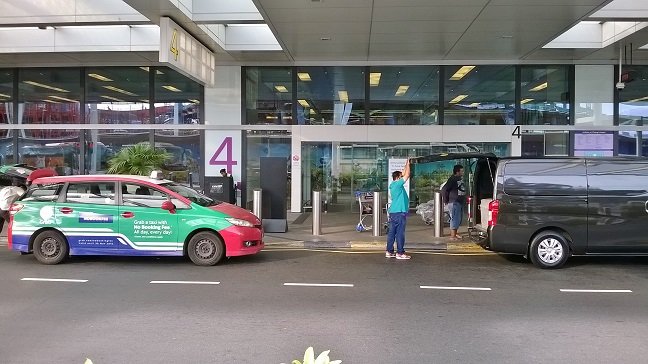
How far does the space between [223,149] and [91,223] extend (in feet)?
30.6

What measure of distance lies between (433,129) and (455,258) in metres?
8.39

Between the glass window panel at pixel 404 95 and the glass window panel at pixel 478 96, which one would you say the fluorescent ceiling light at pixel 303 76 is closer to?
the glass window panel at pixel 404 95

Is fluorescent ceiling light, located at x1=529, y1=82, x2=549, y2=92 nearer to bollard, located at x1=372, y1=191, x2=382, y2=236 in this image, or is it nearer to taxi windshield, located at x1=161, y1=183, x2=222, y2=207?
bollard, located at x1=372, y1=191, x2=382, y2=236

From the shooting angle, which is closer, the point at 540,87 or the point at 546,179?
the point at 546,179

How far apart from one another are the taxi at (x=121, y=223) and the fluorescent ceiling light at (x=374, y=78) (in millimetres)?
10187

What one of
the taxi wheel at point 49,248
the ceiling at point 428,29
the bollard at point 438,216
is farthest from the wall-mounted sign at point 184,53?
the bollard at point 438,216

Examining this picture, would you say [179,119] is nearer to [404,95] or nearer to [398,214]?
[404,95]

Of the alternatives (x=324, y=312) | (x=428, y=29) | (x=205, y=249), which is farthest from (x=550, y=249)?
(x=428, y=29)

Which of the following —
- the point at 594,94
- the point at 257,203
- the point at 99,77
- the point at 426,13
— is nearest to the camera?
the point at 426,13

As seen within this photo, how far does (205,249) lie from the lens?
956 centimetres

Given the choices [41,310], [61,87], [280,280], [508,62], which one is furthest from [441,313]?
[61,87]

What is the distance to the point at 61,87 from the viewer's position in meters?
19.3

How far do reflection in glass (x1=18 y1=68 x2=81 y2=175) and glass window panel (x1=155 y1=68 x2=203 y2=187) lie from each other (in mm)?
3072

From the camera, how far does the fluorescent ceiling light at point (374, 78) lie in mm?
18578
